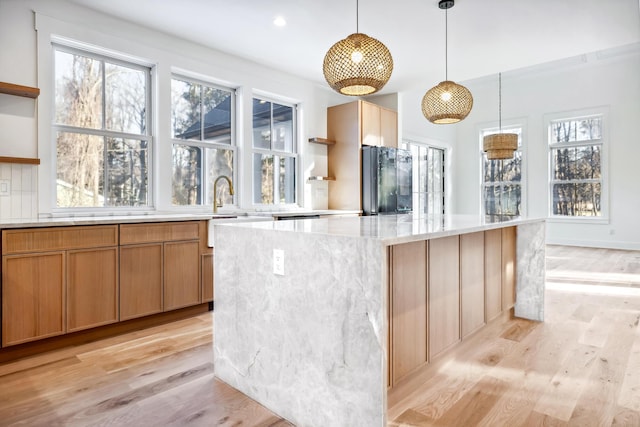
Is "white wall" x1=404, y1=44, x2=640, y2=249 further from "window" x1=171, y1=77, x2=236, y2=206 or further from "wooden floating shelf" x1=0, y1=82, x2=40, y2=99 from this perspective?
"wooden floating shelf" x1=0, y1=82, x2=40, y2=99

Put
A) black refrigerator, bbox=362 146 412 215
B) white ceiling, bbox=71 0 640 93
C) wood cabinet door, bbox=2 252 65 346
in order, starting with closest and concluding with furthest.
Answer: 1. wood cabinet door, bbox=2 252 65 346
2. white ceiling, bbox=71 0 640 93
3. black refrigerator, bbox=362 146 412 215

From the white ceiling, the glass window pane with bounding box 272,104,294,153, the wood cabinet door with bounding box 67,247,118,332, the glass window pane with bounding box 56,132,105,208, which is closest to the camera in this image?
the wood cabinet door with bounding box 67,247,118,332

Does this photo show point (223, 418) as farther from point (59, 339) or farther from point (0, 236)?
point (0, 236)

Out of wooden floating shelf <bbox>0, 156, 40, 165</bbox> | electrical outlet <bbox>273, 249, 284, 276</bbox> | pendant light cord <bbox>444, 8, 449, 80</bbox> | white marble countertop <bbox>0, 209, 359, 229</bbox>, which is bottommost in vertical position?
electrical outlet <bbox>273, 249, 284, 276</bbox>

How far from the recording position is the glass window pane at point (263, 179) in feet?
16.1

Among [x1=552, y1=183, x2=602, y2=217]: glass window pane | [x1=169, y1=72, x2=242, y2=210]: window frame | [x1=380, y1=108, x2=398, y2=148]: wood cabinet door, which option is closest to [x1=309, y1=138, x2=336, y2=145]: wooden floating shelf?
[x1=380, y1=108, x2=398, y2=148]: wood cabinet door

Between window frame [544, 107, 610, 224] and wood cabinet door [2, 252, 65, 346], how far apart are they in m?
8.37

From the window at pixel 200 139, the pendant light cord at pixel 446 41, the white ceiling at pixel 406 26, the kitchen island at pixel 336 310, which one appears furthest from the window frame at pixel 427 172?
the kitchen island at pixel 336 310

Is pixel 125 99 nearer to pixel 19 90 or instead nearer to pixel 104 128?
pixel 104 128

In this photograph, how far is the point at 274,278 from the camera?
1812 mm

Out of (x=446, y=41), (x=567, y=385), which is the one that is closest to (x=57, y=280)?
(x=567, y=385)

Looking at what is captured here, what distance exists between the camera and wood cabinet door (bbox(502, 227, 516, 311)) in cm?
Result: 306

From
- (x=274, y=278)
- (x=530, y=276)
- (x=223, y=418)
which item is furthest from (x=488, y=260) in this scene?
(x=223, y=418)

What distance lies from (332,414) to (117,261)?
6.80 ft
